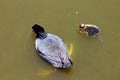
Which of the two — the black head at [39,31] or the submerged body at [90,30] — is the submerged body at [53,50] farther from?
the submerged body at [90,30]

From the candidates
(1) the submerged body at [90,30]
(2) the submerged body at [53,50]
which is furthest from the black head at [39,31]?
(1) the submerged body at [90,30]

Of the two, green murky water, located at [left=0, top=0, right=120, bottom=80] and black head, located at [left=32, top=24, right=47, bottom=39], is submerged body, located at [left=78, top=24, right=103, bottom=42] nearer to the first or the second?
green murky water, located at [left=0, top=0, right=120, bottom=80]

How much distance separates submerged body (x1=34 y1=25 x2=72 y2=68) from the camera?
1981mm

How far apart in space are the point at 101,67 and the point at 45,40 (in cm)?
35

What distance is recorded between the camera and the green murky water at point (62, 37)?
1997 millimetres

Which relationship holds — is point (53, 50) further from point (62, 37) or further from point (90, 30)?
point (90, 30)

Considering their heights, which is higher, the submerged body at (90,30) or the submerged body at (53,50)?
the submerged body at (90,30)

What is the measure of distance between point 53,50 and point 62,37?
0.13 m

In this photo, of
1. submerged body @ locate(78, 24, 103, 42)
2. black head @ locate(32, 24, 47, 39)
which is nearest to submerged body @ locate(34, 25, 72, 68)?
black head @ locate(32, 24, 47, 39)

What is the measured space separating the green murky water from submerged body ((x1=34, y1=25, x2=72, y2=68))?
Result: 0.12 feet

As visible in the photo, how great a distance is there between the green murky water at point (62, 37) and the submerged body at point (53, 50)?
0.12ft

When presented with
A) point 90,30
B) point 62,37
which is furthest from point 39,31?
point 90,30

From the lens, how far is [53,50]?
6.66 ft

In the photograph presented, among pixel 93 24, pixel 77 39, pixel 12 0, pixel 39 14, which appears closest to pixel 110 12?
pixel 93 24
